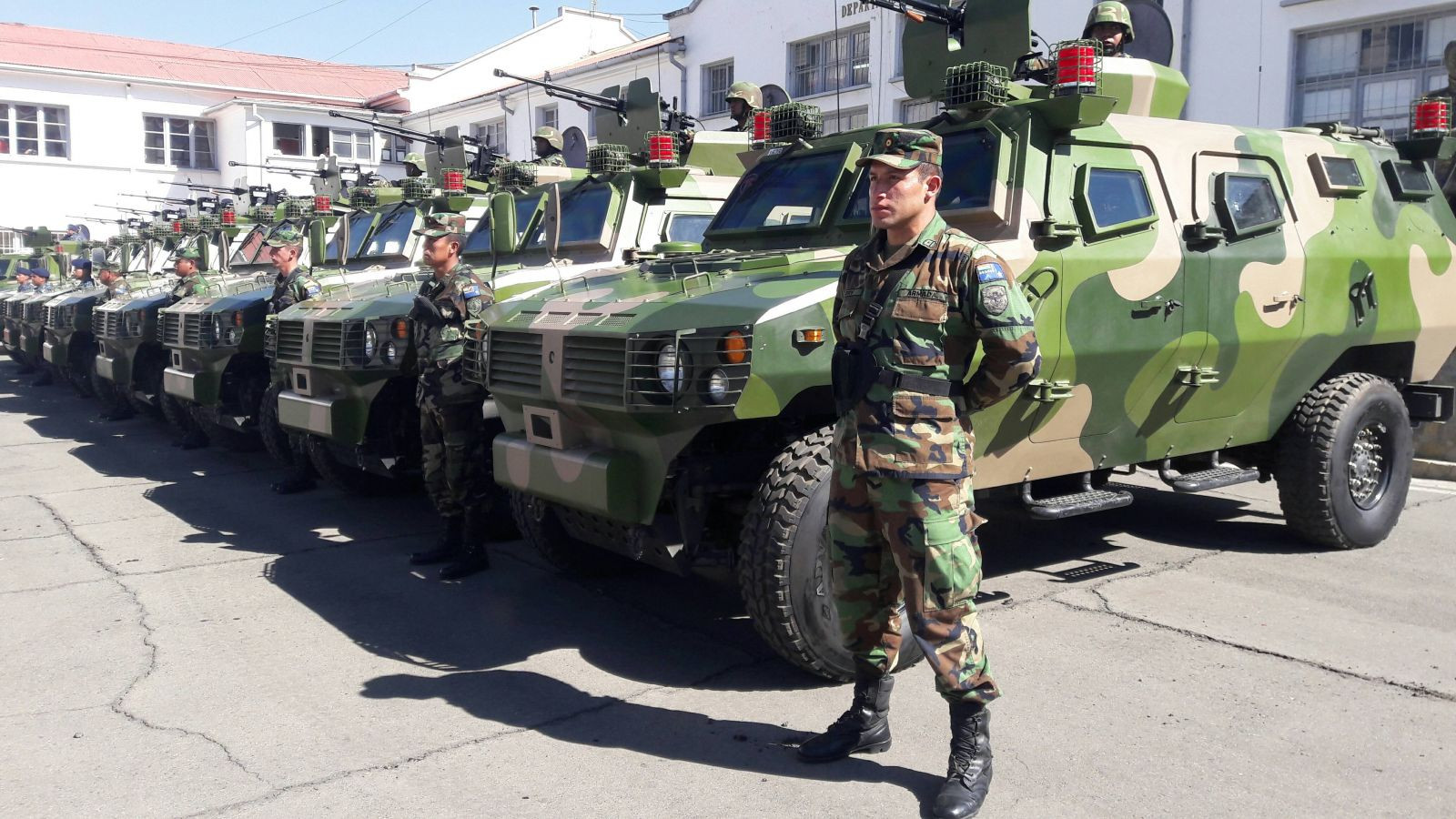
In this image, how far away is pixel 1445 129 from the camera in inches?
257

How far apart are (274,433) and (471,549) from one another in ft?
8.91

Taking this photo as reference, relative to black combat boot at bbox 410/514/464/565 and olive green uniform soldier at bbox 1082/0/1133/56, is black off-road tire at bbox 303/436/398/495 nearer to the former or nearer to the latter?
black combat boot at bbox 410/514/464/565

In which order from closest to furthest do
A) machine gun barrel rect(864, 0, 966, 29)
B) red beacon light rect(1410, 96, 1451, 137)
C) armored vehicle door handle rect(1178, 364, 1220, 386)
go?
1. armored vehicle door handle rect(1178, 364, 1220, 386)
2. machine gun barrel rect(864, 0, 966, 29)
3. red beacon light rect(1410, 96, 1451, 137)

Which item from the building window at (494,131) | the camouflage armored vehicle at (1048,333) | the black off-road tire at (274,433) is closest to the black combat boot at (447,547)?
the camouflage armored vehicle at (1048,333)

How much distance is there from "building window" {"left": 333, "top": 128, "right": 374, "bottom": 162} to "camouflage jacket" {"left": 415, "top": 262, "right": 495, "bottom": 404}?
31080mm

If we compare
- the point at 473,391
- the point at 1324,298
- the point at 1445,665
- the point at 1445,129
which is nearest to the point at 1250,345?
the point at 1324,298

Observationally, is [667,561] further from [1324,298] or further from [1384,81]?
[1384,81]

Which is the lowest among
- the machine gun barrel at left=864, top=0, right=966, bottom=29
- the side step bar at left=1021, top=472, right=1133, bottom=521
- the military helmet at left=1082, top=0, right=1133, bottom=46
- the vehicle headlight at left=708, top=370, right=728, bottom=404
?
the side step bar at left=1021, top=472, right=1133, bottom=521

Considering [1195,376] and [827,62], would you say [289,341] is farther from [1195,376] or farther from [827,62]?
[827,62]

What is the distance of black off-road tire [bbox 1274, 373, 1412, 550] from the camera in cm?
582

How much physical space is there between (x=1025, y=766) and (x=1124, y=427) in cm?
196

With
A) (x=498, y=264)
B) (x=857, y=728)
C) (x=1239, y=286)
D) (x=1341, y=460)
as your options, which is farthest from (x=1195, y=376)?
(x=498, y=264)

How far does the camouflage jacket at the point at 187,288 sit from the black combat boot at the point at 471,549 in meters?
4.70

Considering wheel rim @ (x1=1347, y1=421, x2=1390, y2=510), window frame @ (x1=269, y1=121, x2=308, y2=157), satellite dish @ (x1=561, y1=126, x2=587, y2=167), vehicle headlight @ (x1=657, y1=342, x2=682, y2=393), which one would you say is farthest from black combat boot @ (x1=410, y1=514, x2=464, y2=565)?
window frame @ (x1=269, y1=121, x2=308, y2=157)
